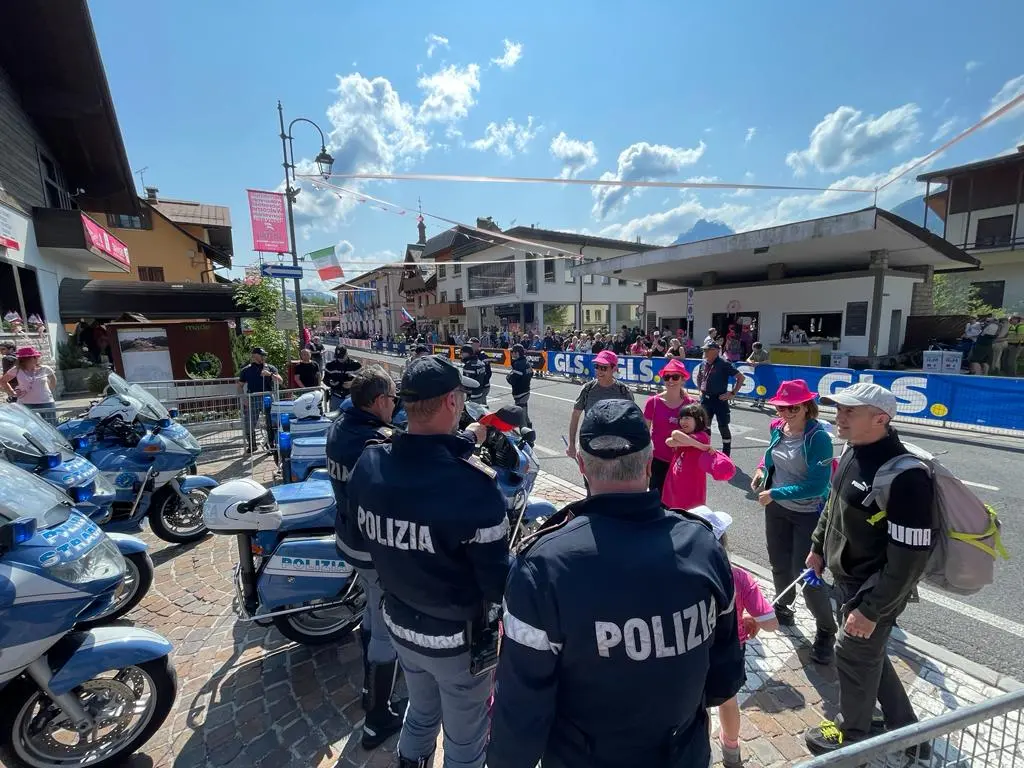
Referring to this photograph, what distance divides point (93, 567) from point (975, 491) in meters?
9.37

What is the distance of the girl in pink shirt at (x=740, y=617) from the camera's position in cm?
200

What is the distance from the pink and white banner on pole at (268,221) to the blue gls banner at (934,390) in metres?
13.0

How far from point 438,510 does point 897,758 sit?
2.42 metres

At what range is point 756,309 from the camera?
819 inches

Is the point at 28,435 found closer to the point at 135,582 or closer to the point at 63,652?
the point at 135,582

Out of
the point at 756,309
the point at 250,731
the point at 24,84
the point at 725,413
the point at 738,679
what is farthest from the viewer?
the point at 756,309

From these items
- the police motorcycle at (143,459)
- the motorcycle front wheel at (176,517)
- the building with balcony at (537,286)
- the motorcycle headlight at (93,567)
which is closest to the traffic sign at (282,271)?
the police motorcycle at (143,459)

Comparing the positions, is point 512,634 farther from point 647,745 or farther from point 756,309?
point 756,309

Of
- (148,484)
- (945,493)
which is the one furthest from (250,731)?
(945,493)

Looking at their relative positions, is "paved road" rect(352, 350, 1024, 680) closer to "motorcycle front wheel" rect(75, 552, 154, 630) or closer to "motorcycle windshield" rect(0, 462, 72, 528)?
"motorcycle front wheel" rect(75, 552, 154, 630)

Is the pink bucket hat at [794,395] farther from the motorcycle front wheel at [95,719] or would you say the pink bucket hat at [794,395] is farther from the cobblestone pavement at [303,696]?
the motorcycle front wheel at [95,719]

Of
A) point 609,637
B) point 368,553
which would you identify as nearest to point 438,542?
point 609,637

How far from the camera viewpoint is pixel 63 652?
91.0 inches

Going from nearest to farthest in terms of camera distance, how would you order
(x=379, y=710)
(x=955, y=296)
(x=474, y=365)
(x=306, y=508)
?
(x=379, y=710) → (x=306, y=508) → (x=474, y=365) → (x=955, y=296)
